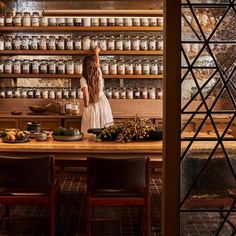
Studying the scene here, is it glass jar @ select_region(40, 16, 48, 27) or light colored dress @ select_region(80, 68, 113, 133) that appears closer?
light colored dress @ select_region(80, 68, 113, 133)

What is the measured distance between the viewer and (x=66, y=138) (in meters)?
4.12

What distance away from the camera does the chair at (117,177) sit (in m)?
3.39

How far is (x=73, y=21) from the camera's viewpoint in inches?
273

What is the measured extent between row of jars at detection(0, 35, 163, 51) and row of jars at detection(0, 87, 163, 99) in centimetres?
64

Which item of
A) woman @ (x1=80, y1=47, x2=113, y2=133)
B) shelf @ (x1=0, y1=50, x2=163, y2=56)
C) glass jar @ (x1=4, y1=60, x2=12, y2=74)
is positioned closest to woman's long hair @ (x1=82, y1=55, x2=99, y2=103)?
woman @ (x1=80, y1=47, x2=113, y2=133)

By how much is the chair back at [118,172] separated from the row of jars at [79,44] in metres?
3.72

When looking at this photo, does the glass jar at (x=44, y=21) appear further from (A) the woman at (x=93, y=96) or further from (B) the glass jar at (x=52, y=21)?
(A) the woman at (x=93, y=96)

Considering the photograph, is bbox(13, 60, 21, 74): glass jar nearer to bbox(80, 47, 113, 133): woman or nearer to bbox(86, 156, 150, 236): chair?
bbox(80, 47, 113, 133): woman

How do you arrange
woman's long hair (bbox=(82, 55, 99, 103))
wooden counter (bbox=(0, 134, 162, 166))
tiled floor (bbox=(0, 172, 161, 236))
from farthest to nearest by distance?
woman's long hair (bbox=(82, 55, 99, 103)) < tiled floor (bbox=(0, 172, 161, 236)) < wooden counter (bbox=(0, 134, 162, 166))

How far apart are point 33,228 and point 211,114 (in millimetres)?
2195

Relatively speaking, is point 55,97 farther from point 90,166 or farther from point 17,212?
point 90,166

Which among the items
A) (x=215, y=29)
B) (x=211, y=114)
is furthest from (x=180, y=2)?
(x=211, y=114)

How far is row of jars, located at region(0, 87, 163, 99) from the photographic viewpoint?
6.92m

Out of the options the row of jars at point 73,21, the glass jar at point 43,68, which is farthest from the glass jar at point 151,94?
the glass jar at point 43,68
